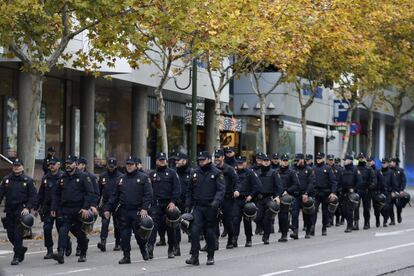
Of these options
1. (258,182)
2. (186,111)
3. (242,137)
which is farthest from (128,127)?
(258,182)

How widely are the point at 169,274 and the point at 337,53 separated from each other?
2145 centimetres

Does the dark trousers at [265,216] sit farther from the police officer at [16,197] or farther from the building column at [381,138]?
the building column at [381,138]

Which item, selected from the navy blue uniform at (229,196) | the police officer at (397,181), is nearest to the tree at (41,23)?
the navy blue uniform at (229,196)

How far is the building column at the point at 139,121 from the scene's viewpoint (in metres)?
39.7

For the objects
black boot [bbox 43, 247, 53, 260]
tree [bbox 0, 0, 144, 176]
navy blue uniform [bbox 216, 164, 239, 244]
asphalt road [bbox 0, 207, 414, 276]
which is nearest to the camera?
asphalt road [bbox 0, 207, 414, 276]

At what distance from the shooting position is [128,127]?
136 ft

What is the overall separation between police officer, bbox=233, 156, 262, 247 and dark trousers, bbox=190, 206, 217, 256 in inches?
137

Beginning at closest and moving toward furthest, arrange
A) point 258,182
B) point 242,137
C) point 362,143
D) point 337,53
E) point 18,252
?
point 18,252, point 258,182, point 337,53, point 242,137, point 362,143

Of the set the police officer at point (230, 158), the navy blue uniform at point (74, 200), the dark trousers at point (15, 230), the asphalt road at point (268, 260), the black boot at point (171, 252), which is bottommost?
the asphalt road at point (268, 260)

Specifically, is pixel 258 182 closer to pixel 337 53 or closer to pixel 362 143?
pixel 337 53

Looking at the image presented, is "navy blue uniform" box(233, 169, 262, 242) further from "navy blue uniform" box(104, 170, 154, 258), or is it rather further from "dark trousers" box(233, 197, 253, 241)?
"navy blue uniform" box(104, 170, 154, 258)

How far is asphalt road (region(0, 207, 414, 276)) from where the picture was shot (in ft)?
54.4

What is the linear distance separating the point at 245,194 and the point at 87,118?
1538 centimetres

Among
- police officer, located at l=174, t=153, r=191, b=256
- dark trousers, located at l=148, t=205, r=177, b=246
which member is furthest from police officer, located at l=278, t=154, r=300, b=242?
dark trousers, located at l=148, t=205, r=177, b=246
